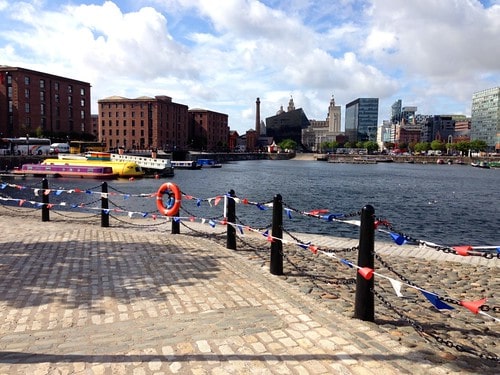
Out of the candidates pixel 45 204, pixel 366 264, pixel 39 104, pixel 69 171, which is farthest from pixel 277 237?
pixel 39 104

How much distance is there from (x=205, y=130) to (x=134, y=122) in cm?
4172

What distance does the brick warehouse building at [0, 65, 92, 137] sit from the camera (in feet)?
285

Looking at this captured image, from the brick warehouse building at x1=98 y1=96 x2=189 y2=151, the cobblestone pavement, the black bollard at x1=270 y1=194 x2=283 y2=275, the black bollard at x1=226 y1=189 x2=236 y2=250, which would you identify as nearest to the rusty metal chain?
the cobblestone pavement

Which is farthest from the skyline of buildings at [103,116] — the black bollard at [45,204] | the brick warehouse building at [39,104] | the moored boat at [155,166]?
the black bollard at [45,204]

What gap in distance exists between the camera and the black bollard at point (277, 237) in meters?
8.16

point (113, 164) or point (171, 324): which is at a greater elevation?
point (171, 324)

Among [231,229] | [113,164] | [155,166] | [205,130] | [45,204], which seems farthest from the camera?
[205,130]

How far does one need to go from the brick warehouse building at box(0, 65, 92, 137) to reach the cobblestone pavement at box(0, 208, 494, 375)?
8788cm

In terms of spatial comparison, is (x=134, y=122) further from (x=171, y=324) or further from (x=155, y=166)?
(x=171, y=324)

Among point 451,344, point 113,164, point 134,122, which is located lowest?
point 113,164

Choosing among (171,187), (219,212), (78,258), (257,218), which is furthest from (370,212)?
(219,212)

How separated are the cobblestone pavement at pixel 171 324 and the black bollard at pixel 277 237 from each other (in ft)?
0.85

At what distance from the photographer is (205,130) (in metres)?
170

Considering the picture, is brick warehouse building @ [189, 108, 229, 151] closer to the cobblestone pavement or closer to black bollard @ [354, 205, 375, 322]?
the cobblestone pavement
